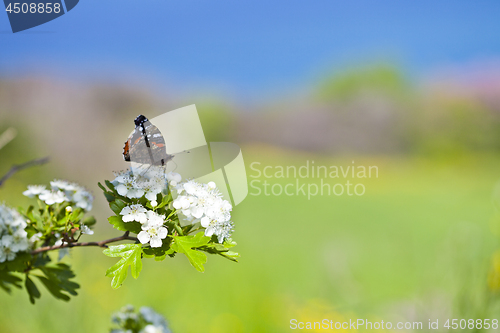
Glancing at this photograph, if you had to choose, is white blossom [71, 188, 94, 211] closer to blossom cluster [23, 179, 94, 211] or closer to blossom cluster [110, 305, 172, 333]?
blossom cluster [23, 179, 94, 211]

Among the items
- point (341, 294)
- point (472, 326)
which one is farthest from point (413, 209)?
point (472, 326)

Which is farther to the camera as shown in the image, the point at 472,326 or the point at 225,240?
the point at 472,326

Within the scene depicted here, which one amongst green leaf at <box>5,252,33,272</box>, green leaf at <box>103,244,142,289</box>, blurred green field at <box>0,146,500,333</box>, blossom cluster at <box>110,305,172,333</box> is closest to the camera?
green leaf at <box>103,244,142,289</box>

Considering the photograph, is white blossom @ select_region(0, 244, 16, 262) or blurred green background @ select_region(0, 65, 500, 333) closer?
white blossom @ select_region(0, 244, 16, 262)

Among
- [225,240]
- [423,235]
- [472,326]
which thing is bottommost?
[423,235]

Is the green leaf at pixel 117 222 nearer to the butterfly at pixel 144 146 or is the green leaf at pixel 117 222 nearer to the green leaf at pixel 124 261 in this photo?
the green leaf at pixel 124 261

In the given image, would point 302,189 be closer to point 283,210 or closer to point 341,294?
point 283,210

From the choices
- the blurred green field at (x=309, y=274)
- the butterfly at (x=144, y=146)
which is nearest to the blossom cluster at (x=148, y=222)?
the butterfly at (x=144, y=146)

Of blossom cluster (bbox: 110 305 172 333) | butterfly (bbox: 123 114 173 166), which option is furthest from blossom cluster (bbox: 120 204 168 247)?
blossom cluster (bbox: 110 305 172 333)
